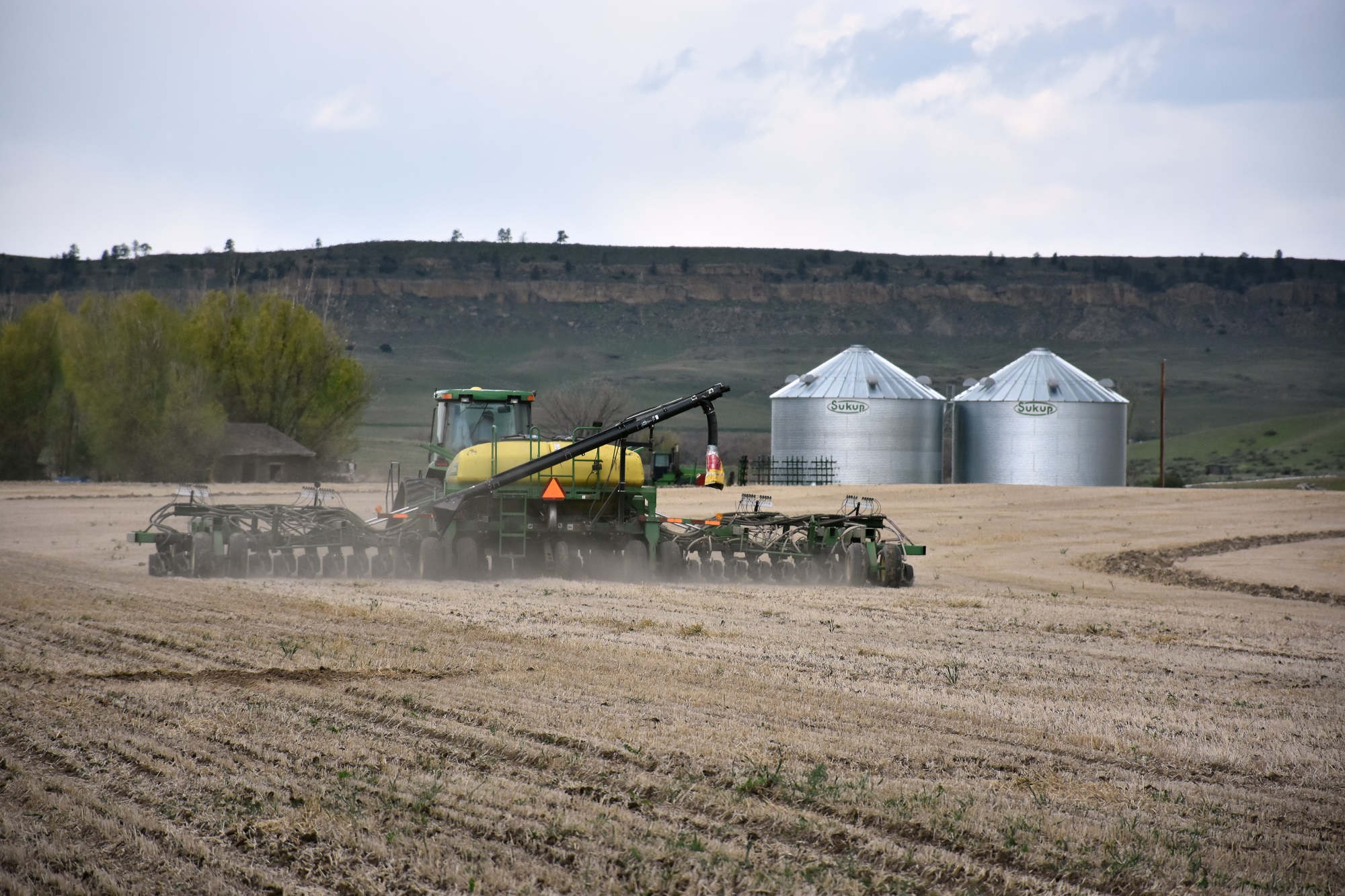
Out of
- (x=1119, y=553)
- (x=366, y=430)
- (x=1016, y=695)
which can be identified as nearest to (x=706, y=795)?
(x=1016, y=695)

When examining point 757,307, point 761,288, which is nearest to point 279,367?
point 757,307

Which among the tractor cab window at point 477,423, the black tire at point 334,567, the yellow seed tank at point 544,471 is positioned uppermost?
the tractor cab window at point 477,423

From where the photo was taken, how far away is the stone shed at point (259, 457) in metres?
69.2

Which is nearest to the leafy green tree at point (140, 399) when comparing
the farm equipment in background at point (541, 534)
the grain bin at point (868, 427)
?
the grain bin at point (868, 427)

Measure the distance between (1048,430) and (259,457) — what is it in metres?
39.7

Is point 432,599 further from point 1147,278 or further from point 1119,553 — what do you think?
point 1147,278

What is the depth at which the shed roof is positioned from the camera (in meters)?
69.1

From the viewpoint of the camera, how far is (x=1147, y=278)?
171 meters

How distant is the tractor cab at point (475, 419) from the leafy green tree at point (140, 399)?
1929 inches

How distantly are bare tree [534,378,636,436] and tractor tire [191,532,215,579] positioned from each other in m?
48.0

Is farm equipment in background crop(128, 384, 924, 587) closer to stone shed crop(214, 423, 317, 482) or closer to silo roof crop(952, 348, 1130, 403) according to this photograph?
silo roof crop(952, 348, 1130, 403)

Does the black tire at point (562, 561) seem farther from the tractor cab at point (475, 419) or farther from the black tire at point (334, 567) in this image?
the black tire at point (334, 567)

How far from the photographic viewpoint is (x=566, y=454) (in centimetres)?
2045

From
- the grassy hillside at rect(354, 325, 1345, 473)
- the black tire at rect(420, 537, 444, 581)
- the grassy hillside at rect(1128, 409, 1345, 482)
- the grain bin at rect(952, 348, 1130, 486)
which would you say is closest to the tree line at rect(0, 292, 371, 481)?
the grassy hillside at rect(354, 325, 1345, 473)
